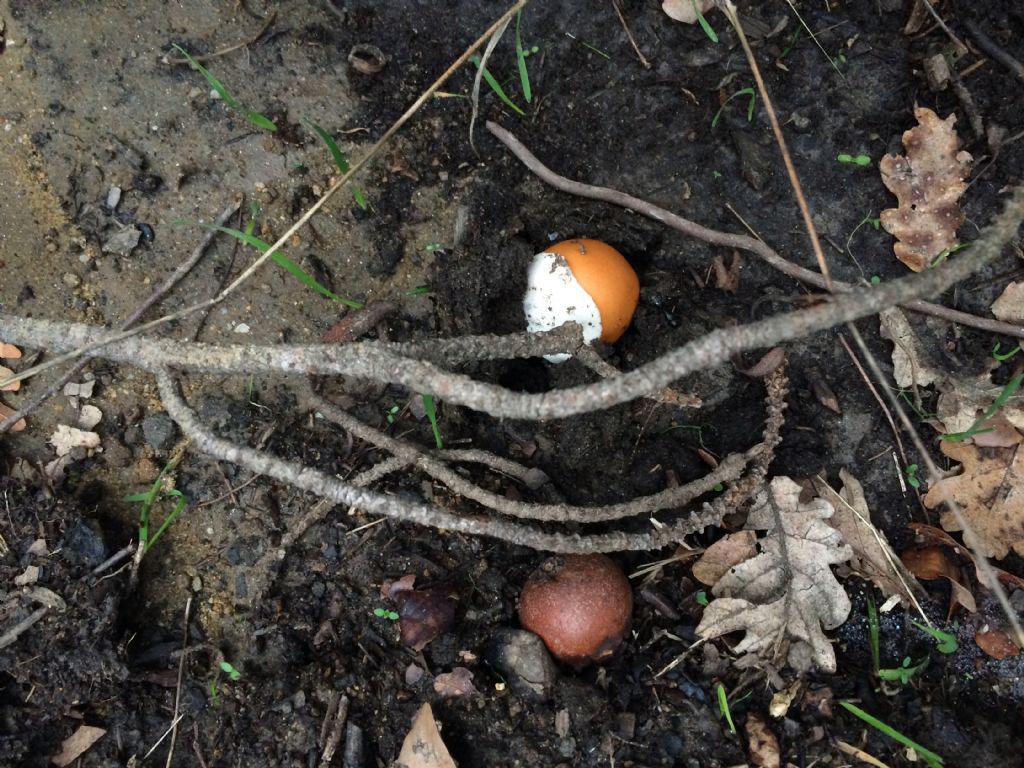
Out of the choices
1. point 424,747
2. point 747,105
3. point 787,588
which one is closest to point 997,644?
point 787,588

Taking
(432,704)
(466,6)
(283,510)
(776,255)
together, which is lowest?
(432,704)

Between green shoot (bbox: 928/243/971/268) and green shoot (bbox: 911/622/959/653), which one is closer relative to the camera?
green shoot (bbox: 911/622/959/653)

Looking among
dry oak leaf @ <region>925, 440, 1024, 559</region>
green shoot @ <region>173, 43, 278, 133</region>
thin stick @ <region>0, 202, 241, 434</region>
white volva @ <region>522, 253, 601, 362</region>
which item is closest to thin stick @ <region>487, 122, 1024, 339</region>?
white volva @ <region>522, 253, 601, 362</region>

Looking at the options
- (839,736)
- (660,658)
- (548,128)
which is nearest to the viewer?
(839,736)

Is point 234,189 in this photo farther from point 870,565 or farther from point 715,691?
point 870,565

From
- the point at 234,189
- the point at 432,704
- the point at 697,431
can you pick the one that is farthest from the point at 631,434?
the point at 234,189

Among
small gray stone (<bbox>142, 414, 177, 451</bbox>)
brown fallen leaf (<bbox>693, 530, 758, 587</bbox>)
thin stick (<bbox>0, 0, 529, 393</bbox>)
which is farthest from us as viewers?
brown fallen leaf (<bbox>693, 530, 758, 587</bbox>)

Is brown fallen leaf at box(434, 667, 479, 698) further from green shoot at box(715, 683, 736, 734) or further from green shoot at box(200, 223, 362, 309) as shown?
green shoot at box(200, 223, 362, 309)
